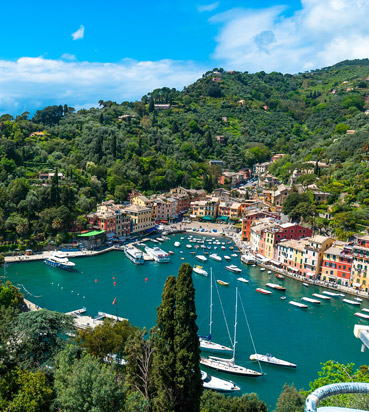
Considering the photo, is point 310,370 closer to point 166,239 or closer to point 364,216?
point 364,216

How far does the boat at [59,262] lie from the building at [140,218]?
11626 millimetres

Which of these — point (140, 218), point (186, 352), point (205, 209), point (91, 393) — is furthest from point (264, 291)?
point (205, 209)

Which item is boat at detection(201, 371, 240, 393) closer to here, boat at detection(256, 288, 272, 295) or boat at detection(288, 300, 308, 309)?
boat at detection(288, 300, 308, 309)

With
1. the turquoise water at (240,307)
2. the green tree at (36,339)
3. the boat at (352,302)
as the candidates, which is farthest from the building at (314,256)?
the green tree at (36,339)

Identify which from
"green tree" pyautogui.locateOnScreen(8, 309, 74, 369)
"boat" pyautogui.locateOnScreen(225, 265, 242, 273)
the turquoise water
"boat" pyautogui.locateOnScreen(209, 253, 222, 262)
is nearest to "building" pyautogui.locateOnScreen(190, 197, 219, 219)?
"boat" pyautogui.locateOnScreen(209, 253, 222, 262)

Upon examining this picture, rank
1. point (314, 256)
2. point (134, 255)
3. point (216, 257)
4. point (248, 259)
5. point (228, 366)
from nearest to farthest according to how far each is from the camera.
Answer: point (228, 366) < point (314, 256) < point (134, 255) < point (248, 259) < point (216, 257)

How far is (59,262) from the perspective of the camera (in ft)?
113

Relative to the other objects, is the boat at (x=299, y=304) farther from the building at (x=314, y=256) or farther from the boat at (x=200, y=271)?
the boat at (x=200, y=271)

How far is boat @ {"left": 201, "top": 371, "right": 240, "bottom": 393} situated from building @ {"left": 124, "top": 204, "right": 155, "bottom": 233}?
28238 mm

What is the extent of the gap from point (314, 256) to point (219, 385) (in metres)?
18.6

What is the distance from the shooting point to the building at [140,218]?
4619 centimetres

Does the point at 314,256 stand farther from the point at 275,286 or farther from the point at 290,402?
the point at 290,402

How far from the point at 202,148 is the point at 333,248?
1925 inches

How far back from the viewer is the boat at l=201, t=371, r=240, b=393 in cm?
1877
